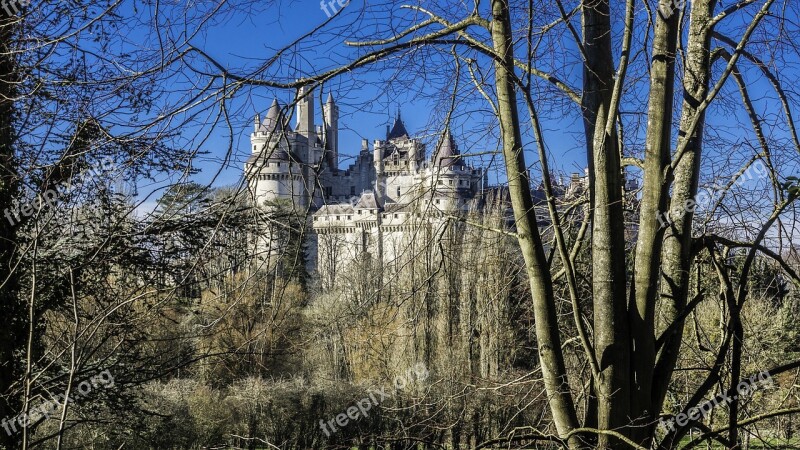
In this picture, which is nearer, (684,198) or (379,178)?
(684,198)

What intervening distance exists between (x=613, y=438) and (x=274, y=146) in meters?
1.26

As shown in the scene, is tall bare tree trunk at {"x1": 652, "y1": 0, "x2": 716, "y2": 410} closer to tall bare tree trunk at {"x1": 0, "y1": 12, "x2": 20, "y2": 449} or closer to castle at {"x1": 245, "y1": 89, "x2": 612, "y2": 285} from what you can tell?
castle at {"x1": 245, "y1": 89, "x2": 612, "y2": 285}

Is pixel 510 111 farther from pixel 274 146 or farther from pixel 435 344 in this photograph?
pixel 435 344

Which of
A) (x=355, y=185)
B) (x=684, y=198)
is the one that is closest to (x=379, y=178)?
(x=355, y=185)

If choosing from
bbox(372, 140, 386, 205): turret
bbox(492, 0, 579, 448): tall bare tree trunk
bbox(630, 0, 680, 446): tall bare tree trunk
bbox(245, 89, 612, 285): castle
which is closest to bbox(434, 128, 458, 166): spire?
bbox(245, 89, 612, 285): castle

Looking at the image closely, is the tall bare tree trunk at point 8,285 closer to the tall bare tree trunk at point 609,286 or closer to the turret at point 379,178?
the tall bare tree trunk at point 609,286

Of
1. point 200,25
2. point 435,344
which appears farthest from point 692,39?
point 435,344

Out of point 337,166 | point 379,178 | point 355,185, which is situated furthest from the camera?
point 355,185

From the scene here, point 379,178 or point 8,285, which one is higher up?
point 379,178

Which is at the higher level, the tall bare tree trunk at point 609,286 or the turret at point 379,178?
the turret at point 379,178

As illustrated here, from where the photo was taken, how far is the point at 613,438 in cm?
215

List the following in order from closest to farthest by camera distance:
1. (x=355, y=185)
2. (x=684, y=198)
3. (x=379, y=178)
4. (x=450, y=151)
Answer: (x=684, y=198), (x=450, y=151), (x=379, y=178), (x=355, y=185)

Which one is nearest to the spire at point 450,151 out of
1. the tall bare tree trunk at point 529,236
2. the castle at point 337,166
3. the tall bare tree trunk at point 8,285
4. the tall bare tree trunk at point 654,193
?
the castle at point 337,166

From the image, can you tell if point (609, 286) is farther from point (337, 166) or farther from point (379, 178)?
point (379, 178)
